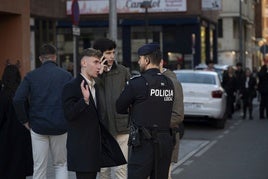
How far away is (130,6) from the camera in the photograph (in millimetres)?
39875

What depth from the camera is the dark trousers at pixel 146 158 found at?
6.32 meters

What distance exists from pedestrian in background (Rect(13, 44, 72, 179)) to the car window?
11.2 m

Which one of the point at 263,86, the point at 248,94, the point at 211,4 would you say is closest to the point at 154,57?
the point at 263,86

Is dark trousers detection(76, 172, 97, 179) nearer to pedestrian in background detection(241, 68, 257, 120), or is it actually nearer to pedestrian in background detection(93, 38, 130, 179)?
pedestrian in background detection(93, 38, 130, 179)

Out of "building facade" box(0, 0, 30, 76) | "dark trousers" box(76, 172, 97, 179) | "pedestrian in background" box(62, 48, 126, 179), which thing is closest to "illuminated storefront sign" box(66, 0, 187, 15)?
"building facade" box(0, 0, 30, 76)

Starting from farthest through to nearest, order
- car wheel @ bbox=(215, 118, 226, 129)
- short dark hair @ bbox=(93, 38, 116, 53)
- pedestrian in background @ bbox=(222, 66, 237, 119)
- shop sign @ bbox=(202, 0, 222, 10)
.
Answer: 1. shop sign @ bbox=(202, 0, 222, 10)
2. pedestrian in background @ bbox=(222, 66, 237, 119)
3. car wheel @ bbox=(215, 118, 226, 129)
4. short dark hair @ bbox=(93, 38, 116, 53)

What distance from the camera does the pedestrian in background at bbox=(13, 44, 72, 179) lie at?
7922 mm

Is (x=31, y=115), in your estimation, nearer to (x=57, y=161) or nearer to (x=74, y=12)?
(x=57, y=161)

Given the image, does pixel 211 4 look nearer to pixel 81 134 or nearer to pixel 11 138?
pixel 11 138

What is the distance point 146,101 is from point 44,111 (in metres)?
1.99

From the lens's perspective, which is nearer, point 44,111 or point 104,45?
point 104,45

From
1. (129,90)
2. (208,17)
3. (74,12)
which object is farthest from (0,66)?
(208,17)

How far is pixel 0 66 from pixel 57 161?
11.8m

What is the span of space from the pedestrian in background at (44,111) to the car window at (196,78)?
11249mm
